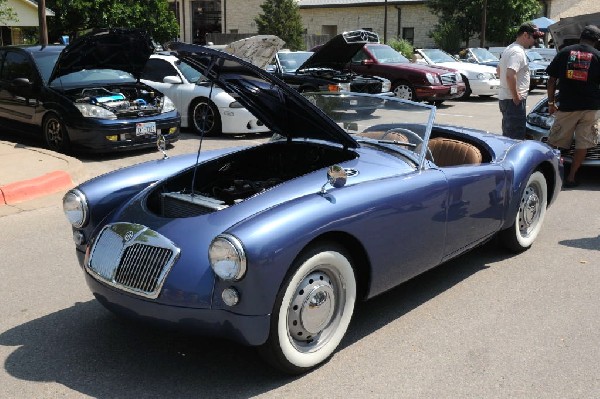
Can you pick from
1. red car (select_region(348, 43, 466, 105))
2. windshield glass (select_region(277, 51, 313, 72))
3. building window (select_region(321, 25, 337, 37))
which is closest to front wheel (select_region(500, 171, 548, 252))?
windshield glass (select_region(277, 51, 313, 72))

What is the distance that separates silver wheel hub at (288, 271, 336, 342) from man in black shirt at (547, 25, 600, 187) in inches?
198

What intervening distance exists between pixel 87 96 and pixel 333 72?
5559 mm

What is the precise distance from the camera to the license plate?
355 inches

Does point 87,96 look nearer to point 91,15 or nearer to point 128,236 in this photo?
point 128,236

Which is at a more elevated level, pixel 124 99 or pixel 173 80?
pixel 173 80

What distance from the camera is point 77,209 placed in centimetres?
386

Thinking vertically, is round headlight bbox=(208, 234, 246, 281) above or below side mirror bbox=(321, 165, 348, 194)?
below

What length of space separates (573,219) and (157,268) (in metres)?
4.48

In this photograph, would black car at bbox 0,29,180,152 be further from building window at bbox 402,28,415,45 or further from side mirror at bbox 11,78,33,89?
building window at bbox 402,28,415,45

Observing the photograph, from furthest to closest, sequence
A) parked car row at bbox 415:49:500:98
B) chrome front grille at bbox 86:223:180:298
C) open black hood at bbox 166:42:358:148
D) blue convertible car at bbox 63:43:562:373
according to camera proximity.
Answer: parked car row at bbox 415:49:500:98
open black hood at bbox 166:42:358:148
chrome front grille at bbox 86:223:180:298
blue convertible car at bbox 63:43:562:373

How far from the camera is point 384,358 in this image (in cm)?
345

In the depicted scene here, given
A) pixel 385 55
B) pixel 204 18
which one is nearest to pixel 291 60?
pixel 385 55

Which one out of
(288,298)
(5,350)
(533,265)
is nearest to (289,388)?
(288,298)

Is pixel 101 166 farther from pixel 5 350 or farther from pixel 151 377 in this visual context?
pixel 151 377
